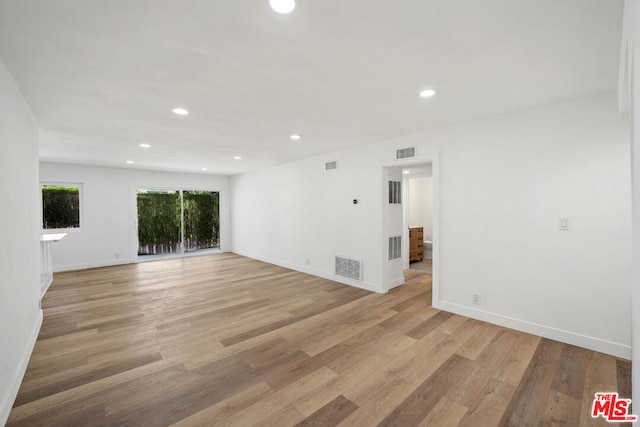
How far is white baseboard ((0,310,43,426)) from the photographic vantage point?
70.0 inches

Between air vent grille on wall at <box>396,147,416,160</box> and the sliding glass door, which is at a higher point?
air vent grille on wall at <box>396,147,416,160</box>

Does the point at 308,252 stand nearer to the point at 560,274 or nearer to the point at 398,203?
the point at 398,203

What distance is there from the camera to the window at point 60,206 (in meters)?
6.05

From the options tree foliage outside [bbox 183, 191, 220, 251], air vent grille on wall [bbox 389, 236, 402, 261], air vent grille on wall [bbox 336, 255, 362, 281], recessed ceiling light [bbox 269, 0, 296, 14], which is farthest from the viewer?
tree foliage outside [bbox 183, 191, 220, 251]

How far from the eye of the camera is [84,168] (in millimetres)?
6355

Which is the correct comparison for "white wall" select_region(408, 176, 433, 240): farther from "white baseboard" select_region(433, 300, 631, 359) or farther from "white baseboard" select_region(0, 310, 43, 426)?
"white baseboard" select_region(0, 310, 43, 426)

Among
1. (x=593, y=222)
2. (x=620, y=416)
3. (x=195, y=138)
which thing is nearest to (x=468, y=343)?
(x=620, y=416)

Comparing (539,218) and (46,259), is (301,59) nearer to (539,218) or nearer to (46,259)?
(539,218)

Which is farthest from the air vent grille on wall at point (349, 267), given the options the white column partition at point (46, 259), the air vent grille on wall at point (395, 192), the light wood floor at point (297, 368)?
the white column partition at point (46, 259)

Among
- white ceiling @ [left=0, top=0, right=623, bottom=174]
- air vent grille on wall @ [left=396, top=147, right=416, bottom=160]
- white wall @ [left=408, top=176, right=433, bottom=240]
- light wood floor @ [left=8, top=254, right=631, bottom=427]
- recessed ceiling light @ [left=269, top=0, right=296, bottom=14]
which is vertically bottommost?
light wood floor @ [left=8, top=254, right=631, bottom=427]

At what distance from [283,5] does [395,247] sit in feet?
13.2

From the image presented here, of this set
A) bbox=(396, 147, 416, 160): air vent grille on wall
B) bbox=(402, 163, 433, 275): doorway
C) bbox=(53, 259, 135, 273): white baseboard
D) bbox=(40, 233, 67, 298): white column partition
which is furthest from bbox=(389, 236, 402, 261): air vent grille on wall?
bbox=(53, 259, 135, 273): white baseboard

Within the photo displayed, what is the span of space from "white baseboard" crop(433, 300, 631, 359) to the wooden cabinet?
315cm

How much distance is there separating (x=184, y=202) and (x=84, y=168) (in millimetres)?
2367
